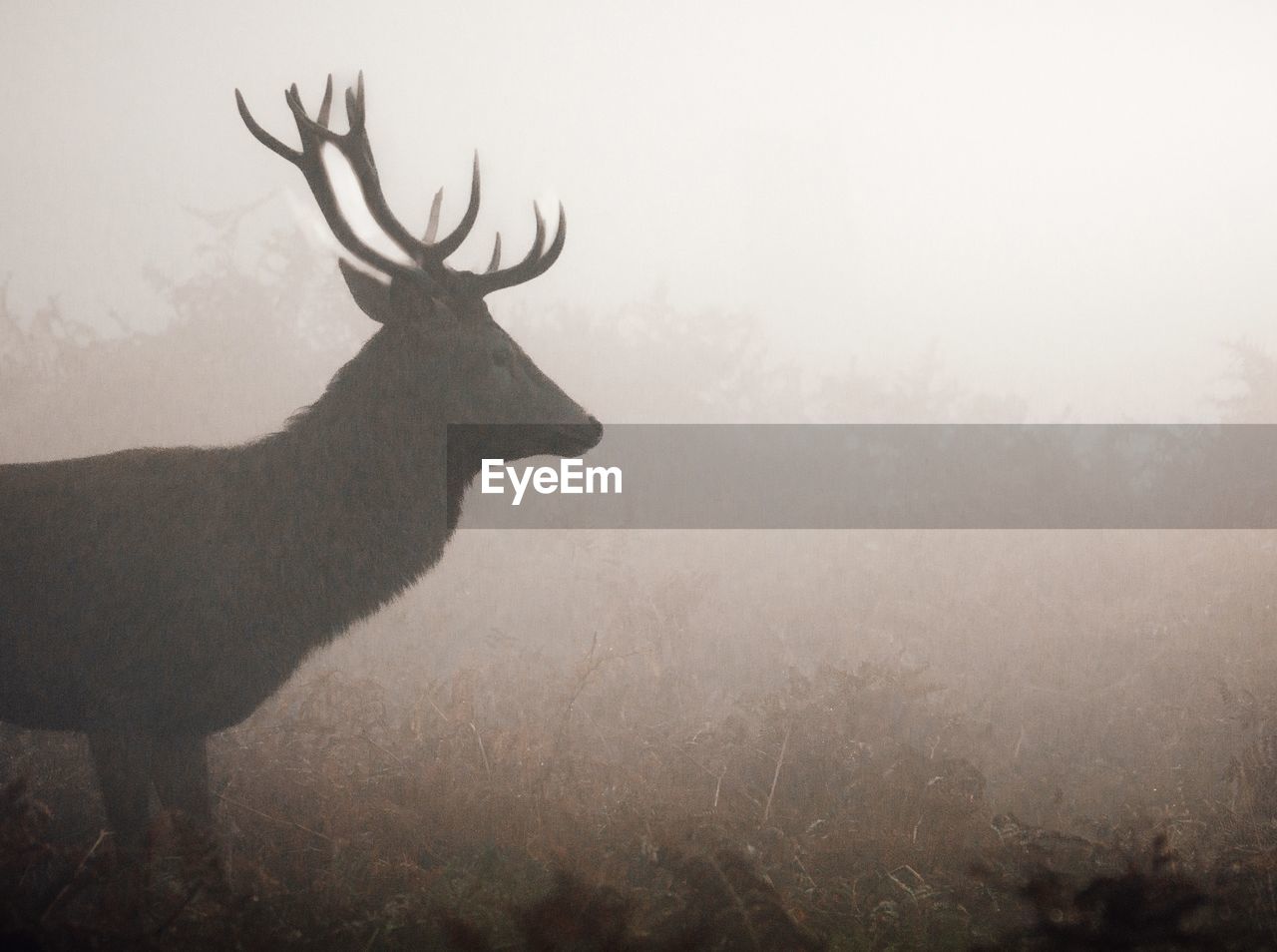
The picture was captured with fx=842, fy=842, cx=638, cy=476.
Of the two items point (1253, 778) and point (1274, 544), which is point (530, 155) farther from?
point (1253, 778)

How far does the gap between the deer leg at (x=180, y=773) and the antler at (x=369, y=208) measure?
2133mm

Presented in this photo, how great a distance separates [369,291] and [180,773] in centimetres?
215

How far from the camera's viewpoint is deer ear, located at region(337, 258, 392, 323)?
3.79m

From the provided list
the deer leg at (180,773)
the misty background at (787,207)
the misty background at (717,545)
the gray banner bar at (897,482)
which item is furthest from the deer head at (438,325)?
the misty background at (787,207)

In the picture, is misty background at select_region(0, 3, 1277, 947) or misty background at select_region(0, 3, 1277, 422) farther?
misty background at select_region(0, 3, 1277, 422)

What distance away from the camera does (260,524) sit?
3.57 metres

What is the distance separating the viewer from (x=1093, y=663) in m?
6.93

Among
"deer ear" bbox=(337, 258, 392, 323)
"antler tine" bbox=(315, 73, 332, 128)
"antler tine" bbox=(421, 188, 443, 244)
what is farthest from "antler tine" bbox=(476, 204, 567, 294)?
"antler tine" bbox=(315, 73, 332, 128)

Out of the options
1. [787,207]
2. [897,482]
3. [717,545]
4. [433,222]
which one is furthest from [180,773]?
[787,207]

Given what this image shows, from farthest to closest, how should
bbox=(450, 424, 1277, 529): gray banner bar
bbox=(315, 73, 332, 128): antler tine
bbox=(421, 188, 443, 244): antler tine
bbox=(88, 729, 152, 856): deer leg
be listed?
bbox=(450, 424, 1277, 529): gray banner bar
bbox=(421, 188, 443, 244): antler tine
bbox=(315, 73, 332, 128): antler tine
bbox=(88, 729, 152, 856): deer leg

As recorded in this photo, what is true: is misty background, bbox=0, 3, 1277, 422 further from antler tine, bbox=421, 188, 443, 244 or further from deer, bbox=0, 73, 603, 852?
deer, bbox=0, 73, 603, 852

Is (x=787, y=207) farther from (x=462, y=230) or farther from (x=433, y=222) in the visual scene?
(x=462, y=230)

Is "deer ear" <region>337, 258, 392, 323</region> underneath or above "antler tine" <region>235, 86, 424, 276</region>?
underneath

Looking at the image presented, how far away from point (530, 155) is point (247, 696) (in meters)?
22.1
